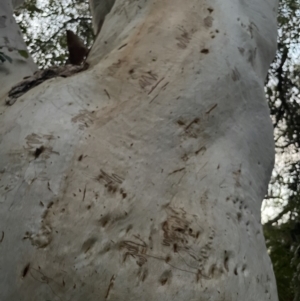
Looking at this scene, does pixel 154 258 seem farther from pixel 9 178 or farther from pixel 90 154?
pixel 9 178

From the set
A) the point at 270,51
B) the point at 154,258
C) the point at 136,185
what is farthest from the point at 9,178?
the point at 270,51

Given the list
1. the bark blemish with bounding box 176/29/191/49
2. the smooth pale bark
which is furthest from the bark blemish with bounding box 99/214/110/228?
the bark blemish with bounding box 176/29/191/49

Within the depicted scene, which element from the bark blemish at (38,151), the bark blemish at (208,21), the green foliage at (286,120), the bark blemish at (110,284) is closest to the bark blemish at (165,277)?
the bark blemish at (110,284)

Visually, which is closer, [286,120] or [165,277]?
[165,277]

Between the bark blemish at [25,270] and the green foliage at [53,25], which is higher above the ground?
the green foliage at [53,25]

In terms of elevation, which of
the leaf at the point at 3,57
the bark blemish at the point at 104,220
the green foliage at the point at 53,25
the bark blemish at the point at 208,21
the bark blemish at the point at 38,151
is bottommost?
the bark blemish at the point at 104,220

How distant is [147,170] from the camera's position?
1.19m

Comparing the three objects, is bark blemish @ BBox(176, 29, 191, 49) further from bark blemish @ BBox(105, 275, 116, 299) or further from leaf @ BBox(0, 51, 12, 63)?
bark blemish @ BBox(105, 275, 116, 299)

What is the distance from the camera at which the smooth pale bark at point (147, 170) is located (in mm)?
1040

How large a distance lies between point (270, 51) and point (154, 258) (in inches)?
41.8

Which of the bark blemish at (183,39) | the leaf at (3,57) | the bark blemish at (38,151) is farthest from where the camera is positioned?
the leaf at (3,57)

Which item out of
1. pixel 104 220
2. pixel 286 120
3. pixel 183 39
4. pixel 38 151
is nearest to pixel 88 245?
pixel 104 220

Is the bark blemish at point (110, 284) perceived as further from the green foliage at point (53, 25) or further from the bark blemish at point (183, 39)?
the green foliage at point (53, 25)

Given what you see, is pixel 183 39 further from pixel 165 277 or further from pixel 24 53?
pixel 165 277
